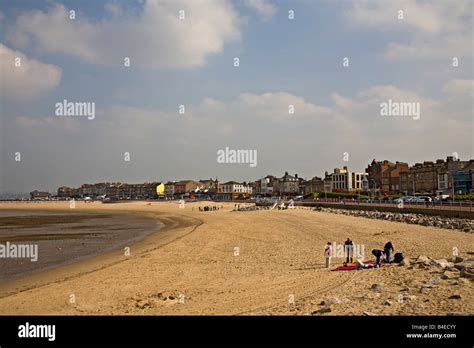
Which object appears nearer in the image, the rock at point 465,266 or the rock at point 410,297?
the rock at point 410,297

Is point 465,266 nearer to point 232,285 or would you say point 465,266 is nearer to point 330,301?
point 330,301

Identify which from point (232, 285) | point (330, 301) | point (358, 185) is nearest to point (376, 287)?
point (330, 301)

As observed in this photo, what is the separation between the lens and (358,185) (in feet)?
393

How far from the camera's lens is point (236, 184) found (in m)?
159

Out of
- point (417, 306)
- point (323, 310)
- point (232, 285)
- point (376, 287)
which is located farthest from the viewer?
point (232, 285)

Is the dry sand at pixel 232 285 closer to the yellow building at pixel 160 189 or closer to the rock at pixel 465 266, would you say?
the rock at pixel 465 266

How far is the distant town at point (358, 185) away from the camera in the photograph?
234 ft

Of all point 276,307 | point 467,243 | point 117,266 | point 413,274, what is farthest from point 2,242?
point 467,243

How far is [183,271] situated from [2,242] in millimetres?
16776

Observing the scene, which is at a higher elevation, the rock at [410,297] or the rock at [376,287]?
the rock at [410,297]

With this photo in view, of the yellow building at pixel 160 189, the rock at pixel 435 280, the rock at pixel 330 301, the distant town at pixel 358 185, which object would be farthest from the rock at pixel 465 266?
the yellow building at pixel 160 189

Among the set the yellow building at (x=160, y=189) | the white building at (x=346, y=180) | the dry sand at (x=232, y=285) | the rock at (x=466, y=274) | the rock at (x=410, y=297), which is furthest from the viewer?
the yellow building at (x=160, y=189)
